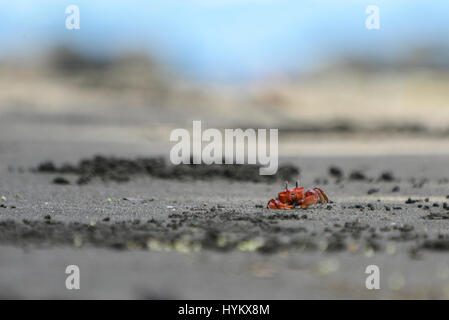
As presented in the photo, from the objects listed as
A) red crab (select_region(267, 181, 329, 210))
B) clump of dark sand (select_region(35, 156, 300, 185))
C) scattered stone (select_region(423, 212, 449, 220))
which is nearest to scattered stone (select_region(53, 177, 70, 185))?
clump of dark sand (select_region(35, 156, 300, 185))

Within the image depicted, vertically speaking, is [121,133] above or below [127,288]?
above

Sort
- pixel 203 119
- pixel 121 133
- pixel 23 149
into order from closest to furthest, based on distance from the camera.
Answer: pixel 23 149 < pixel 121 133 < pixel 203 119

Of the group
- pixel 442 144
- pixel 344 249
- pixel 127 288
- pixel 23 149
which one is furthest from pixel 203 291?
pixel 442 144

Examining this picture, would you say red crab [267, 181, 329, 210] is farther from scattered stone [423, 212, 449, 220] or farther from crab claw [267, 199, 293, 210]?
scattered stone [423, 212, 449, 220]

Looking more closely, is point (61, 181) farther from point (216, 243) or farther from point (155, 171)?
point (216, 243)

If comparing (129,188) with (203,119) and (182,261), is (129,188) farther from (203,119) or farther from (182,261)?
(203,119)
